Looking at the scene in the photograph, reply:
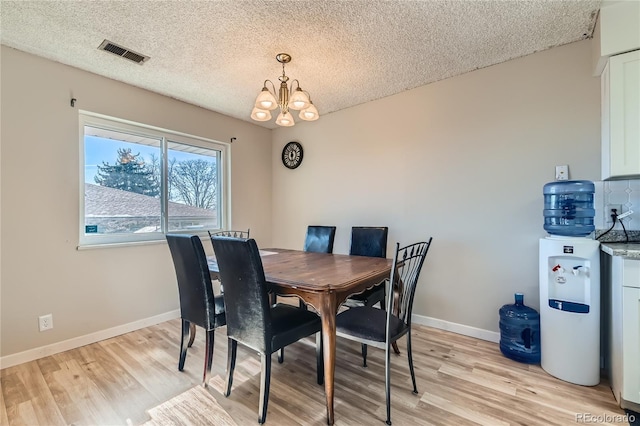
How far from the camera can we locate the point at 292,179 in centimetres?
416

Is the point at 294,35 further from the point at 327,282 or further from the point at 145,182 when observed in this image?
the point at 145,182

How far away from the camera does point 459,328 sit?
2721 millimetres

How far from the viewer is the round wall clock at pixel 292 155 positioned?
405 centimetres

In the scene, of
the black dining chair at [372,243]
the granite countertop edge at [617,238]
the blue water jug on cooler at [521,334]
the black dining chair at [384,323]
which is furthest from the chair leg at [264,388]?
the granite countertop edge at [617,238]

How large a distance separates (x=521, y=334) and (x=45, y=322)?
3.82 m

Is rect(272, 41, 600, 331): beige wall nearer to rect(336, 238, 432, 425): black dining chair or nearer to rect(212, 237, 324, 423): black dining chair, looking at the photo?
rect(336, 238, 432, 425): black dining chair

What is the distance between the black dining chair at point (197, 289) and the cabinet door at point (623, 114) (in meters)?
2.78

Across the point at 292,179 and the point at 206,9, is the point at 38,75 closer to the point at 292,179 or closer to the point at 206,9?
the point at 206,9

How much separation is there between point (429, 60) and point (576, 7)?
0.95m

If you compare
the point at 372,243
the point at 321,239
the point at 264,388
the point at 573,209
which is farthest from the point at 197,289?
the point at 573,209

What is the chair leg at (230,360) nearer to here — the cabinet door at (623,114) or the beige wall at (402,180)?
the beige wall at (402,180)

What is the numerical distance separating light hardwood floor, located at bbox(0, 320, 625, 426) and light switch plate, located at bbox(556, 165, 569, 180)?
146 cm

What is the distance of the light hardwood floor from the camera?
161cm

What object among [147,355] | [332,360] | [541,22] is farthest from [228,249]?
[541,22]
